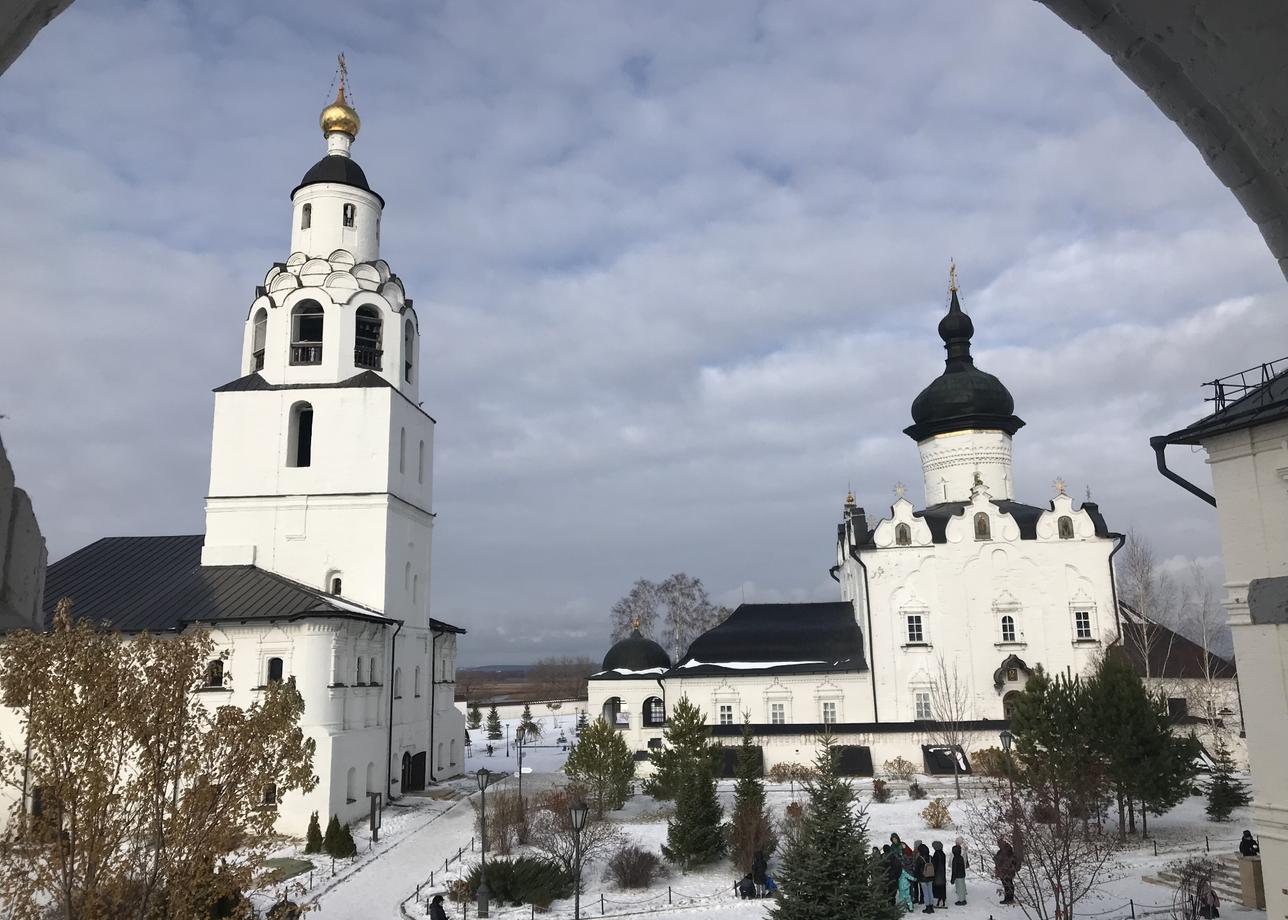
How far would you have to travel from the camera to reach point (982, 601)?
111 feet

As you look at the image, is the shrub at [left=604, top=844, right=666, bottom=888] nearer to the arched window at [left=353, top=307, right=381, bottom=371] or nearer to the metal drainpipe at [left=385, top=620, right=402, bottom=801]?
the metal drainpipe at [left=385, top=620, right=402, bottom=801]

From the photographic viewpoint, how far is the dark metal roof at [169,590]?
2527cm

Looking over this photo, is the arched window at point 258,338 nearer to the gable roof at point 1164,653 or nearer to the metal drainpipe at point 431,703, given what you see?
the metal drainpipe at point 431,703

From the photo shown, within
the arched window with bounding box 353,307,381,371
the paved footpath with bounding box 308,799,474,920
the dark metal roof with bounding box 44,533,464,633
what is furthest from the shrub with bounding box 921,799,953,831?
the arched window with bounding box 353,307,381,371

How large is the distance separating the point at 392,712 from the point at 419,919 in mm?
12642

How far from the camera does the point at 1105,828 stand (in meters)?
22.4

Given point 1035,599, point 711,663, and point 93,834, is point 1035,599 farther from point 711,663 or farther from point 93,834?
point 93,834

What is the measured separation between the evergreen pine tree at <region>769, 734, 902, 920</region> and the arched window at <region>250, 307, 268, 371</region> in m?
24.0

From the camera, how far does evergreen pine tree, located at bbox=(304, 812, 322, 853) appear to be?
2208 centimetres

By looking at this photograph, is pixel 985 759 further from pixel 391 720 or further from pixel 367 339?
pixel 367 339

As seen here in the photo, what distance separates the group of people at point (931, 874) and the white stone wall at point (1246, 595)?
143 inches

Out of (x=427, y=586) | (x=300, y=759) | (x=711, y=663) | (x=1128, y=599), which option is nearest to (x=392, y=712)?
(x=427, y=586)

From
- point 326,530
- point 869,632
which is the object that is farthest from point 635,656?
point 326,530

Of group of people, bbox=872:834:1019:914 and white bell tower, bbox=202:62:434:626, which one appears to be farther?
white bell tower, bbox=202:62:434:626
